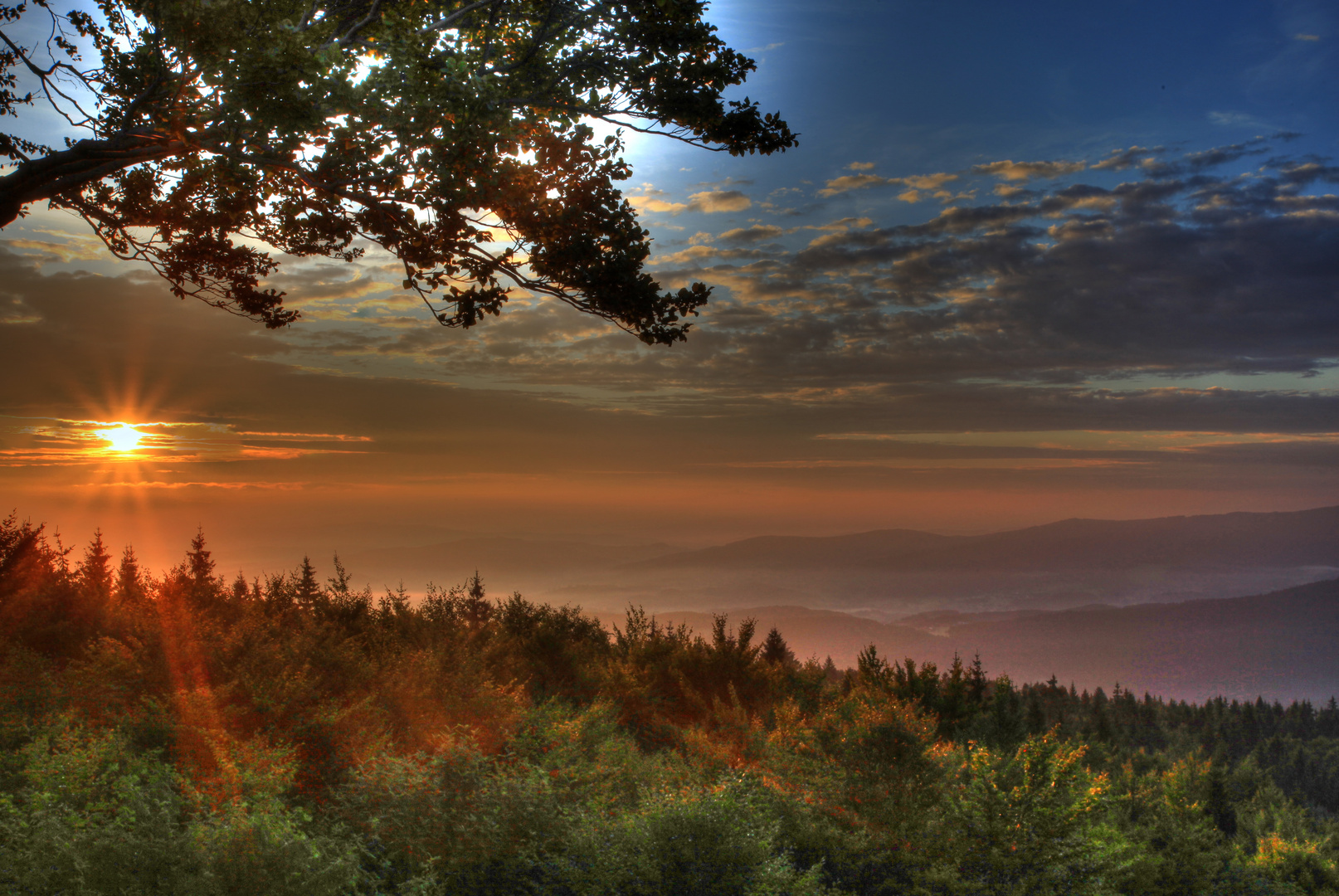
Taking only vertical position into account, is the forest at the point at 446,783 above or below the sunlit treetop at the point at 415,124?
below

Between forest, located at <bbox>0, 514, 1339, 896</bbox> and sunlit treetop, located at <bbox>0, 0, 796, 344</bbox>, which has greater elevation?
sunlit treetop, located at <bbox>0, 0, 796, 344</bbox>

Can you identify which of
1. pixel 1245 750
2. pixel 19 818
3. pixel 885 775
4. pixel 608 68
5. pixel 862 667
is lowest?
pixel 1245 750

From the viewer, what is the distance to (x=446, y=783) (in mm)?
8758

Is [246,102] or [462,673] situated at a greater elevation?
[246,102]

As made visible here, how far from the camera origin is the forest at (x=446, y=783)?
7113 mm

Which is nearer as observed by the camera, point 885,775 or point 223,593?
point 885,775

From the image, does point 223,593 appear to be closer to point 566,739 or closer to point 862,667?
point 566,739

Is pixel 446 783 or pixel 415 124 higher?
pixel 415 124

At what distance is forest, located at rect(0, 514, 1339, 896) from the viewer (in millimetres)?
7113

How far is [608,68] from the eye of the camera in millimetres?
10016

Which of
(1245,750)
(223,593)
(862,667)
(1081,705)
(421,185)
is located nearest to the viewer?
(421,185)

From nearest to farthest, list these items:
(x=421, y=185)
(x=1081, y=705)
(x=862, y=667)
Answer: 1. (x=421, y=185)
2. (x=862, y=667)
3. (x=1081, y=705)

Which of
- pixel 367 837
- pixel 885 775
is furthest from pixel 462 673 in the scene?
pixel 885 775

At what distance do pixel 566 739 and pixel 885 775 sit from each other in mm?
4697
